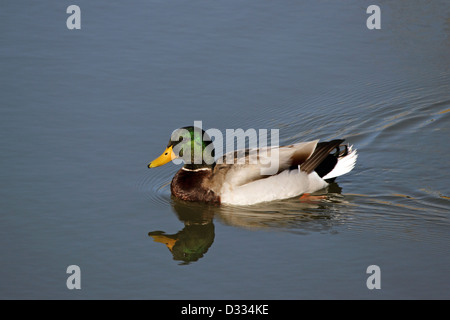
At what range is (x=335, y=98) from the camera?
11422 millimetres

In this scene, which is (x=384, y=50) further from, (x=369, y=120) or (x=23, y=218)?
(x=23, y=218)

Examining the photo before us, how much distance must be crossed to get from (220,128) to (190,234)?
2.35m

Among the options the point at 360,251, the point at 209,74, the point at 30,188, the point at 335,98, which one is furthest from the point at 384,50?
→ the point at 30,188

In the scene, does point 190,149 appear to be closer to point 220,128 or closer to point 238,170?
point 238,170

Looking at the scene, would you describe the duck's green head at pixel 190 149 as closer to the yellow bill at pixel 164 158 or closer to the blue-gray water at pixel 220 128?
the yellow bill at pixel 164 158

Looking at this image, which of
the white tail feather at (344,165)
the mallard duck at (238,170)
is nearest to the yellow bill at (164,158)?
the mallard duck at (238,170)

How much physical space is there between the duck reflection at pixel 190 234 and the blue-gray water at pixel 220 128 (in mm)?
32

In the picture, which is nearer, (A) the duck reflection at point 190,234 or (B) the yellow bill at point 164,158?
(A) the duck reflection at point 190,234

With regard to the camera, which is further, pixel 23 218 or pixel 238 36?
pixel 238 36

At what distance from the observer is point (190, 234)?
8.69 metres

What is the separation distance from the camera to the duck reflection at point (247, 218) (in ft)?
27.5

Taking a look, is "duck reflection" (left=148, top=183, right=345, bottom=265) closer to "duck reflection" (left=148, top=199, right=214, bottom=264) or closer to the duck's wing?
"duck reflection" (left=148, top=199, right=214, bottom=264)

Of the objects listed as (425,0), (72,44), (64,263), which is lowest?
(64,263)
